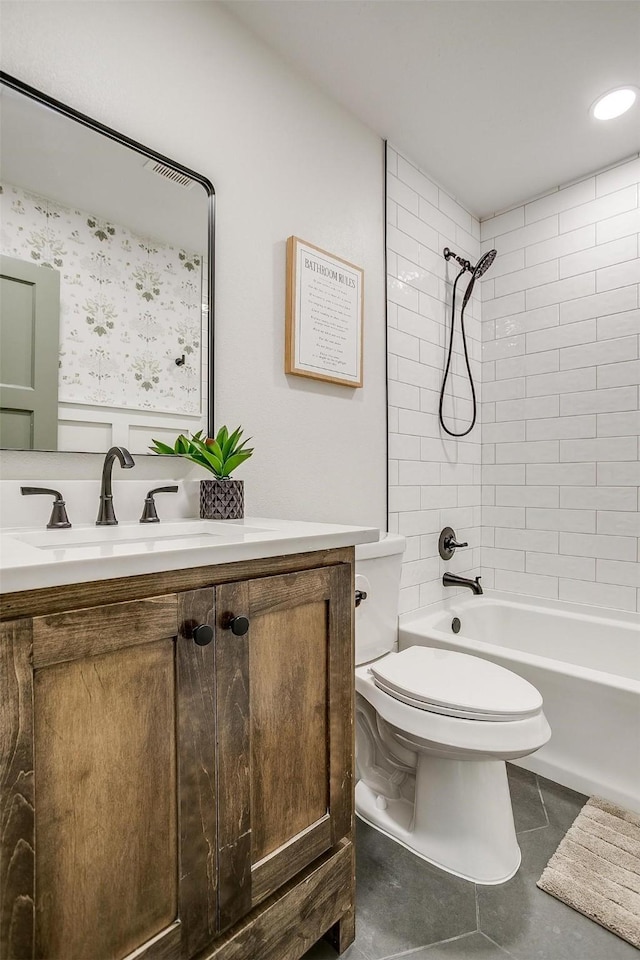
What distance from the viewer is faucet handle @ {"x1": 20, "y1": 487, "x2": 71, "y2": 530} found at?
113 cm

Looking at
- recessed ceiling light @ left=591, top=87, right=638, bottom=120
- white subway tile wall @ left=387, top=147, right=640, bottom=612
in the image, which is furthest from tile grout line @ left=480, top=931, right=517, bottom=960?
recessed ceiling light @ left=591, top=87, right=638, bottom=120

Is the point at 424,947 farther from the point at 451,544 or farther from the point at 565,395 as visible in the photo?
the point at 565,395

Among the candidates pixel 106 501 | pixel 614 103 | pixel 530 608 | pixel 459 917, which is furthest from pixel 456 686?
pixel 614 103

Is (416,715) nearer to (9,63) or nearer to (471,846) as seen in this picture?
A: (471,846)

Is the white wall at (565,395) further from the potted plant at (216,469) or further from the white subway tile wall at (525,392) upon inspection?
the potted plant at (216,469)

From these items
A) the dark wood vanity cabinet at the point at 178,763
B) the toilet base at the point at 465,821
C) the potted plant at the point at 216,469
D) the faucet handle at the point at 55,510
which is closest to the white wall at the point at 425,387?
the toilet base at the point at 465,821

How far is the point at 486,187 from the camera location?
98.4 inches

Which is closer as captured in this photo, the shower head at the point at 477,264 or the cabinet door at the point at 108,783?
the cabinet door at the point at 108,783

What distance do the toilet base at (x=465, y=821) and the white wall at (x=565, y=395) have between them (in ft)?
4.09

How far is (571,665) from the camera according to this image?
69.9 inches

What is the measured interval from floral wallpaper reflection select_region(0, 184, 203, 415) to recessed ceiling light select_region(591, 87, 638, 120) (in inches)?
66.8

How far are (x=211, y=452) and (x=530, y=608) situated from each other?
1.81m

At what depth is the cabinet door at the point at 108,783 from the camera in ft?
2.12

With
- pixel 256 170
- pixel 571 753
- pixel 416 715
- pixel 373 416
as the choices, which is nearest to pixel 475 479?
pixel 373 416
